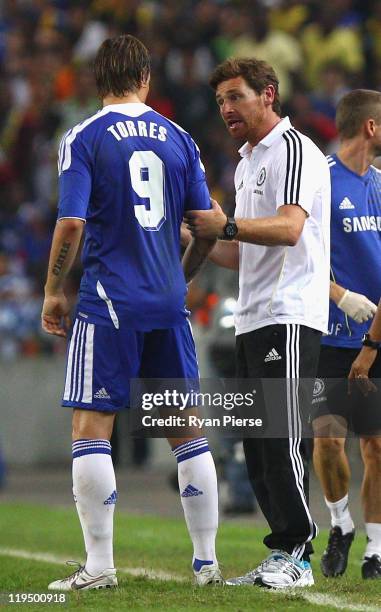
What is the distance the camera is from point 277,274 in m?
6.07

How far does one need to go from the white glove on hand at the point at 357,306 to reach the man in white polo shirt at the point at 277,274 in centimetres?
46

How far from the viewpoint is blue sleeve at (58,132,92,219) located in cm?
559

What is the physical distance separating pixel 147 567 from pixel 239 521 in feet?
10.9

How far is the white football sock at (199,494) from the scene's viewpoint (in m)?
5.84

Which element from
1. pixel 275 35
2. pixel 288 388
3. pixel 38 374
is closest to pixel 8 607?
pixel 288 388

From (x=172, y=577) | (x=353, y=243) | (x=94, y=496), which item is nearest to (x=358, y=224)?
(x=353, y=243)

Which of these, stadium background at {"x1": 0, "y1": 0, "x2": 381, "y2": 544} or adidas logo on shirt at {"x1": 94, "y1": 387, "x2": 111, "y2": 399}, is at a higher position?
stadium background at {"x1": 0, "y1": 0, "x2": 381, "y2": 544}

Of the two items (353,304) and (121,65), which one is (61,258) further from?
(353,304)

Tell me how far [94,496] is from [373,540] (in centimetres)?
177

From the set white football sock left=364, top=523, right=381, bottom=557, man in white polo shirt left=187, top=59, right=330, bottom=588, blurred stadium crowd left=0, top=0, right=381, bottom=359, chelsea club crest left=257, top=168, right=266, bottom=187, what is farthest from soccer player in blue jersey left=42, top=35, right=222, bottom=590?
blurred stadium crowd left=0, top=0, right=381, bottom=359

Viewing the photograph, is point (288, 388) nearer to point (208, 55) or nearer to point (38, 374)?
point (38, 374)

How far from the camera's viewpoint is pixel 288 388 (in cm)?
599

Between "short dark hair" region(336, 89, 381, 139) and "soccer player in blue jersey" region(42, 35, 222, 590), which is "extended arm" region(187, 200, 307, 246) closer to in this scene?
"soccer player in blue jersey" region(42, 35, 222, 590)

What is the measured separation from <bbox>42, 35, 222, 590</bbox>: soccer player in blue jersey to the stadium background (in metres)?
8.16
